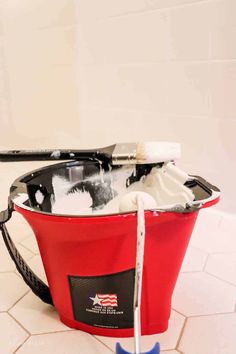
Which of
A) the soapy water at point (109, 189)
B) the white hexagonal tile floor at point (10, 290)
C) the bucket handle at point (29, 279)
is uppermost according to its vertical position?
the soapy water at point (109, 189)

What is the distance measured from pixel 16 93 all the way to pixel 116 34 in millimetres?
534

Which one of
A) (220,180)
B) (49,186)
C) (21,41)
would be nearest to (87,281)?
(49,186)

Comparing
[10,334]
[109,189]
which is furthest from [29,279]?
[109,189]

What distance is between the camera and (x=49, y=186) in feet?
1.75

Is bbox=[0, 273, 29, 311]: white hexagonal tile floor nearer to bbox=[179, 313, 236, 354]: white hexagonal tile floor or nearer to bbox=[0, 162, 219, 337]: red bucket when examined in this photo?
bbox=[0, 162, 219, 337]: red bucket

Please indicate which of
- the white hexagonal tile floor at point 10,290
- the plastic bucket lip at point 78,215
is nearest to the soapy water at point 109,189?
the plastic bucket lip at point 78,215

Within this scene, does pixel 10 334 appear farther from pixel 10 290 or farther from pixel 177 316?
pixel 177 316

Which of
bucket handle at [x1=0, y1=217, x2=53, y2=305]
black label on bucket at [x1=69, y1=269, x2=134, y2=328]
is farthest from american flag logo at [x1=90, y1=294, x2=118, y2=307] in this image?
bucket handle at [x1=0, y1=217, x2=53, y2=305]

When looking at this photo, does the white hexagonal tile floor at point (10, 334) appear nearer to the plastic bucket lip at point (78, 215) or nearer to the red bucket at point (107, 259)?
the red bucket at point (107, 259)

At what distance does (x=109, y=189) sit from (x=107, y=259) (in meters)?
0.18

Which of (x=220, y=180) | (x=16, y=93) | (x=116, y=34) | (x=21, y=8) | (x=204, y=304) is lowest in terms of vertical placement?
(x=204, y=304)

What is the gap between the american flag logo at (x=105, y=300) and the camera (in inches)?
17.7

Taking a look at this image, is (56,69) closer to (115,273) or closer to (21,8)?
(21,8)

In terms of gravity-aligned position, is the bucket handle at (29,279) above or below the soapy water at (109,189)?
below
